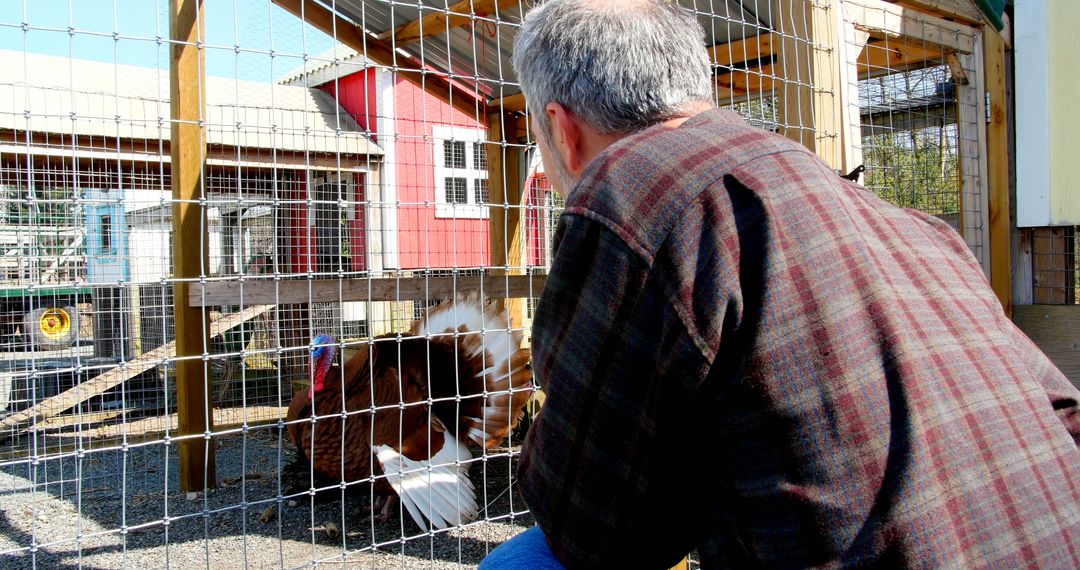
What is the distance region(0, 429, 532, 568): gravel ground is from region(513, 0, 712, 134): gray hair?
1925 millimetres

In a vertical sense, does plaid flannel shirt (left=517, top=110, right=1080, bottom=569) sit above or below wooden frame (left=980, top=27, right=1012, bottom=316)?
below

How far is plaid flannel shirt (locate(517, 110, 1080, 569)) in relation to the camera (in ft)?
2.68

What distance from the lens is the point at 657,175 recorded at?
90cm

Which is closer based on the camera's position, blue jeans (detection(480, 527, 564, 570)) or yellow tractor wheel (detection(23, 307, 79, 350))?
blue jeans (detection(480, 527, 564, 570))

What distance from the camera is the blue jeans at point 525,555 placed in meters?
1.05

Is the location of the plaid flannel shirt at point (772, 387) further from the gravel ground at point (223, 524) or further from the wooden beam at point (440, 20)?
the wooden beam at point (440, 20)

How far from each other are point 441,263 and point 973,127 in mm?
7017

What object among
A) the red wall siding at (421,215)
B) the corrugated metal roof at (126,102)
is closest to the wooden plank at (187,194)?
the corrugated metal roof at (126,102)

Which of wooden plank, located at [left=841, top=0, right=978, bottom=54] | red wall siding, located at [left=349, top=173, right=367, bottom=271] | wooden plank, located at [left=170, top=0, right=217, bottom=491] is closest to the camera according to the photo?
wooden plank, located at [left=841, top=0, right=978, bottom=54]

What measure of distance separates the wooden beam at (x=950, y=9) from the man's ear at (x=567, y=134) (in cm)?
262

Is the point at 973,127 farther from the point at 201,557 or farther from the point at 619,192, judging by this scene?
the point at 201,557

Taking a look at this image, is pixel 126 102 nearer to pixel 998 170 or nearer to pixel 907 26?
pixel 907 26

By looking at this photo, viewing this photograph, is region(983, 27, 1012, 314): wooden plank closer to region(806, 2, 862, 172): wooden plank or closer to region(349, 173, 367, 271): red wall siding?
region(806, 2, 862, 172): wooden plank

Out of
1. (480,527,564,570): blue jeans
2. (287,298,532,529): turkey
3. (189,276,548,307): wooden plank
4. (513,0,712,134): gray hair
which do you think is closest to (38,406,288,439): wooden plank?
(287,298,532,529): turkey
